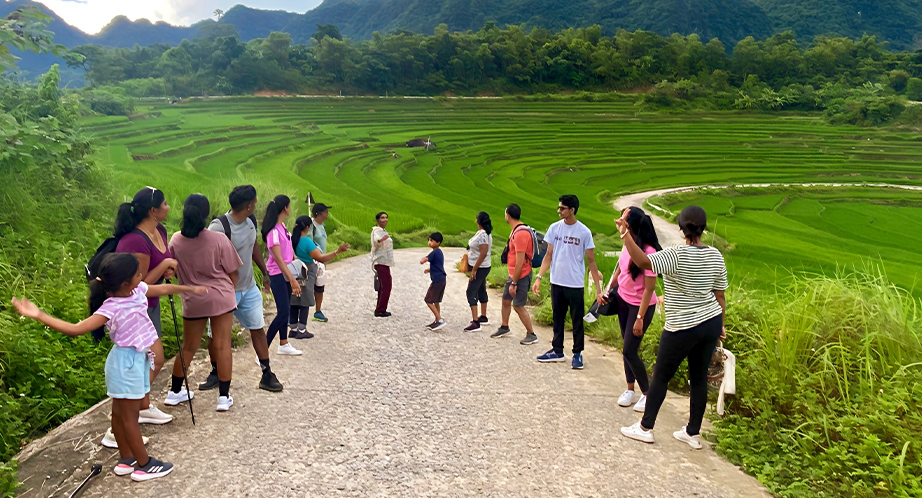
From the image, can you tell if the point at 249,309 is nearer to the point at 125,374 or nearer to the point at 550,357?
the point at 125,374

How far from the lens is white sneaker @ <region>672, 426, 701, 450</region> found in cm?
424

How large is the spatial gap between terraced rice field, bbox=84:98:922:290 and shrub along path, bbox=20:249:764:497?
833cm

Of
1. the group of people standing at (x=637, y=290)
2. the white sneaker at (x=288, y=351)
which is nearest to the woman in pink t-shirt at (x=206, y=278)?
the white sneaker at (x=288, y=351)

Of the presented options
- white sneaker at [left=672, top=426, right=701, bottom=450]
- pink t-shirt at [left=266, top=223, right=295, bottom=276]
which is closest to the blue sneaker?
white sneaker at [left=672, top=426, right=701, bottom=450]

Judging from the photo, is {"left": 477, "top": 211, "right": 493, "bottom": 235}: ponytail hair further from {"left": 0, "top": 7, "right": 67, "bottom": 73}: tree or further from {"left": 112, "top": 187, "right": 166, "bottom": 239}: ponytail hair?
{"left": 0, "top": 7, "right": 67, "bottom": 73}: tree

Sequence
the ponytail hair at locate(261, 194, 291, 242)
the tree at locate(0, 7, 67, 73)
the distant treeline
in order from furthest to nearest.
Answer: the distant treeline < the ponytail hair at locate(261, 194, 291, 242) < the tree at locate(0, 7, 67, 73)

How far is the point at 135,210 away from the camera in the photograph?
3.92 metres

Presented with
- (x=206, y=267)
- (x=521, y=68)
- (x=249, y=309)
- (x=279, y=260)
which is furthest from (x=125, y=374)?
(x=521, y=68)

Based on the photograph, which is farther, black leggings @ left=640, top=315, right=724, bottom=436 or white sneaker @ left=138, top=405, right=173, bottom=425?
white sneaker @ left=138, top=405, right=173, bottom=425

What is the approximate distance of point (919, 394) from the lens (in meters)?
3.80

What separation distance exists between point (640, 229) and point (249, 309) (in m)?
3.06

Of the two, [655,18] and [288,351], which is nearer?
[288,351]

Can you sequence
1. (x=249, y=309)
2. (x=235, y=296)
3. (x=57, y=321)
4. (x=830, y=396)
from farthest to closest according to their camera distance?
(x=249, y=309)
(x=235, y=296)
(x=830, y=396)
(x=57, y=321)

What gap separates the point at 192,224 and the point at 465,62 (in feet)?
241
